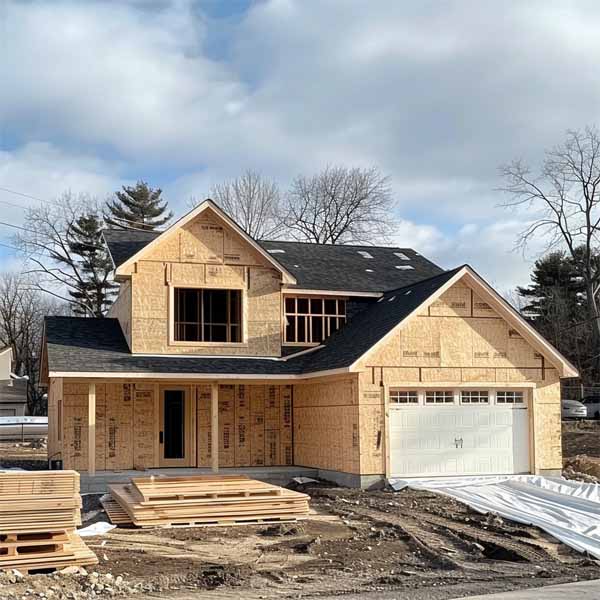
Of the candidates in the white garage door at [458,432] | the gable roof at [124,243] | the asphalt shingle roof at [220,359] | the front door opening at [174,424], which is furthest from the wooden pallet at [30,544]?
the gable roof at [124,243]

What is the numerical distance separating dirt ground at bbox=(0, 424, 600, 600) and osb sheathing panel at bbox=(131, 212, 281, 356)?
629 cm

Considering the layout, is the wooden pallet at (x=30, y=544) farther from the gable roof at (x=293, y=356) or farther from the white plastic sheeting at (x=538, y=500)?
the gable roof at (x=293, y=356)

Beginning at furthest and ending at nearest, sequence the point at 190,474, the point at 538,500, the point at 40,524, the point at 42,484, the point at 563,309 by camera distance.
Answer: the point at 563,309 → the point at 190,474 → the point at 538,500 → the point at 42,484 → the point at 40,524

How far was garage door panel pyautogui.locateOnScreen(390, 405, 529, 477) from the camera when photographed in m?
20.3

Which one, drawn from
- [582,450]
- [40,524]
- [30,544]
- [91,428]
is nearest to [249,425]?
[91,428]

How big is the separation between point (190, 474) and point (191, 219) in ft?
21.6

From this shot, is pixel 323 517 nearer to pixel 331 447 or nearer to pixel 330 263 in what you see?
pixel 331 447

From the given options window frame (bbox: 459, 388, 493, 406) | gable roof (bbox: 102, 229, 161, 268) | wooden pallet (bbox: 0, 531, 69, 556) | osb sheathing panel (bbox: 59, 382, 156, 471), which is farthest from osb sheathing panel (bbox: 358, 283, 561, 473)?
wooden pallet (bbox: 0, 531, 69, 556)

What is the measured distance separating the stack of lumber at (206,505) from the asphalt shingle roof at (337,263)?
26.5ft

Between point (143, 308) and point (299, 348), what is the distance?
454 centimetres

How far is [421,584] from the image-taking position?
11.0 metres

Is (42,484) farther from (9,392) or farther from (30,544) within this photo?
(9,392)

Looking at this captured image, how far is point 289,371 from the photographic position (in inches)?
878

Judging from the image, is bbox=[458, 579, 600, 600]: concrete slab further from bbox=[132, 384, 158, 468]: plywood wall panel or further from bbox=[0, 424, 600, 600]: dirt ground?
bbox=[132, 384, 158, 468]: plywood wall panel
